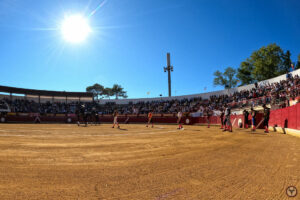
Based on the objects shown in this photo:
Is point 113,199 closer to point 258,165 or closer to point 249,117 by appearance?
point 258,165

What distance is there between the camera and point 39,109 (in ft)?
138

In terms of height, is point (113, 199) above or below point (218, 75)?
below

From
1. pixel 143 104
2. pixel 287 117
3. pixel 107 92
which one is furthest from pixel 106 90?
pixel 287 117

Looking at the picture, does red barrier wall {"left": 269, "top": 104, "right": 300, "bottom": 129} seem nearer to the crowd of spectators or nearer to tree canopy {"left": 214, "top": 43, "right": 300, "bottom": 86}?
the crowd of spectators

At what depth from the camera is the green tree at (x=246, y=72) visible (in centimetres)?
5955

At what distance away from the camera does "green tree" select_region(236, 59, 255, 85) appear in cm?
5955

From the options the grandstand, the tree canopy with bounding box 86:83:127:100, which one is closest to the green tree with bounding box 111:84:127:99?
the tree canopy with bounding box 86:83:127:100

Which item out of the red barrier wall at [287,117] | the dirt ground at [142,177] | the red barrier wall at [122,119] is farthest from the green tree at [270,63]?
the dirt ground at [142,177]

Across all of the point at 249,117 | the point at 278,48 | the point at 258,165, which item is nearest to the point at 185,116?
the point at 249,117

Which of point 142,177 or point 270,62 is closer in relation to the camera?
point 142,177

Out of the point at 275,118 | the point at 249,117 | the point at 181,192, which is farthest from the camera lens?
the point at 249,117

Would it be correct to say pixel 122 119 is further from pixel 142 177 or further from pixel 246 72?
pixel 246 72

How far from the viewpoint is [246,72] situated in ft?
197

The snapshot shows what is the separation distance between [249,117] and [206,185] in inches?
694
